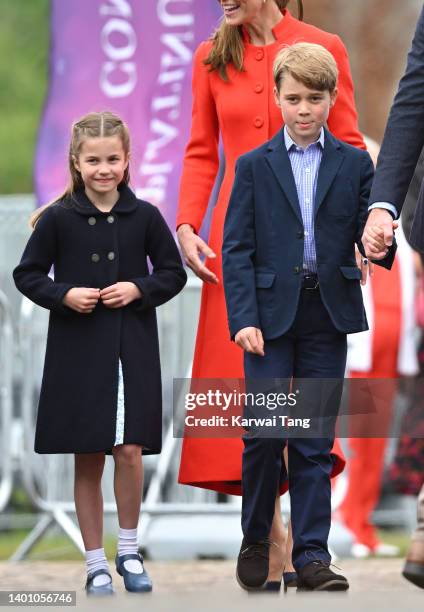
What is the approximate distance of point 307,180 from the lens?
471cm

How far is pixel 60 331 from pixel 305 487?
0.83 m

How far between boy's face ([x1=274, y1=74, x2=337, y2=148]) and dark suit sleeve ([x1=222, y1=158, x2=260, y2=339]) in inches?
7.0

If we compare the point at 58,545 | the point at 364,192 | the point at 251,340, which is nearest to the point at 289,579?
the point at 251,340

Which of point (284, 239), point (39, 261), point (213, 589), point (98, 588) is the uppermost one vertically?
point (284, 239)

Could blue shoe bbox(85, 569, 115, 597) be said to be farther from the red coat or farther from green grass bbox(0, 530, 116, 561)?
green grass bbox(0, 530, 116, 561)

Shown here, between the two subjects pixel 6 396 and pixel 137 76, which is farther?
pixel 6 396

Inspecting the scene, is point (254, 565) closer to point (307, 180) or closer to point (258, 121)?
point (307, 180)

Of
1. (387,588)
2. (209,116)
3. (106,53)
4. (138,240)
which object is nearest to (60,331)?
(138,240)

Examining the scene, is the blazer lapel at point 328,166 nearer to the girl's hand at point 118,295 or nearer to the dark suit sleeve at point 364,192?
the dark suit sleeve at point 364,192

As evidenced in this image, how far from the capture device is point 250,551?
15.6 ft

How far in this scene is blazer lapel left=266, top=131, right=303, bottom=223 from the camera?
4.67 m

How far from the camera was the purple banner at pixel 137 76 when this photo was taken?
6.88m

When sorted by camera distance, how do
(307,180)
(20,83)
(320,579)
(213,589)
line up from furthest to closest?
(20,83)
(213,589)
(307,180)
(320,579)

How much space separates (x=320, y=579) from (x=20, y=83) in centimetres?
675
